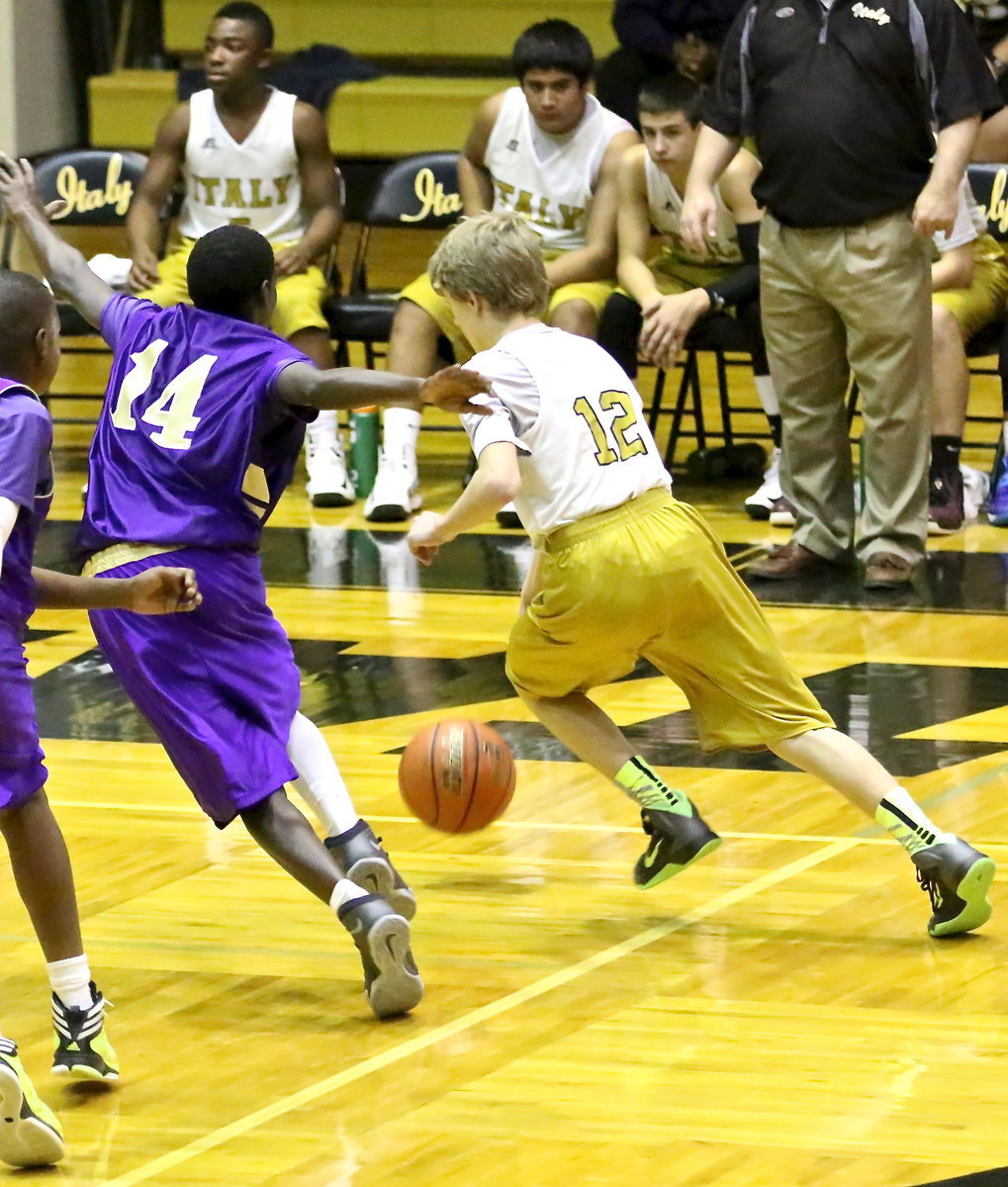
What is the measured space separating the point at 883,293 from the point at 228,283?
137 inches

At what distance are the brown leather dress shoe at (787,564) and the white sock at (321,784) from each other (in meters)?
3.33

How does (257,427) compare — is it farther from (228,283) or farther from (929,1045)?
(929,1045)

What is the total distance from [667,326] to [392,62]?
563 cm

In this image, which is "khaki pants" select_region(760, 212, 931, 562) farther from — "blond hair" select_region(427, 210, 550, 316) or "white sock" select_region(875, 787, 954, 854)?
"white sock" select_region(875, 787, 954, 854)

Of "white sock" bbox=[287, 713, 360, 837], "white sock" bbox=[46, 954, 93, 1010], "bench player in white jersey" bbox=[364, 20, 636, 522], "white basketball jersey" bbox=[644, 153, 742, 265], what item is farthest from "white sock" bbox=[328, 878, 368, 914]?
"white basketball jersey" bbox=[644, 153, 742, 265]

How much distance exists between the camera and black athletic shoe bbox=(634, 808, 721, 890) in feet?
13.7

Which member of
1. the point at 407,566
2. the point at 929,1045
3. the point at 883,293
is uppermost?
the point at 883,293

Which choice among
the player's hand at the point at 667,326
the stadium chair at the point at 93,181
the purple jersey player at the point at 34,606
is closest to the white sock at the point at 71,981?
the purple jersey player at the point at 34,606

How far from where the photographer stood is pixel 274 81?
11469 mm

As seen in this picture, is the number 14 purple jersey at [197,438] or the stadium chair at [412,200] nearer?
the number 14 purple jersey at [197,438]

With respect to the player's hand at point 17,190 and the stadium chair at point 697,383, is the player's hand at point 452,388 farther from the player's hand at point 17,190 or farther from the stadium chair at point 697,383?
the stadium chair at point 697,383

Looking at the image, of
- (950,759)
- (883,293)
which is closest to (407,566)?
(883,293)

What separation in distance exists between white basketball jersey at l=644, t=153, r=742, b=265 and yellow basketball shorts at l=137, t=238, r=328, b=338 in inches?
53.2

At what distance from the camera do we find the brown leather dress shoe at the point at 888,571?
23.1 feet
